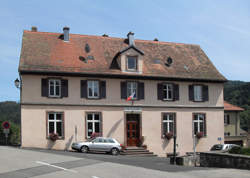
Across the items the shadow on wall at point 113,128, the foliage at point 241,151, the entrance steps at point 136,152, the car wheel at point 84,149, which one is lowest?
the entrance steps at point 136,152

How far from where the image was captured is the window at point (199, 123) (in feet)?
110

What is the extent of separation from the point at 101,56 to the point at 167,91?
638cm

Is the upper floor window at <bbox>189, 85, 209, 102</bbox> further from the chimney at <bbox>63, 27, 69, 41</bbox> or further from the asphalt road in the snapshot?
the asphalt road

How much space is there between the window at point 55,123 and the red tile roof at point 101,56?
3379 mm

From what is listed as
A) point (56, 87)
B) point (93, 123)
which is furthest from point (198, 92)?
point (56, 87)

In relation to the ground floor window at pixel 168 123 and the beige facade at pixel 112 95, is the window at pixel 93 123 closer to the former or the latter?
the beige facade at pixel 112 95

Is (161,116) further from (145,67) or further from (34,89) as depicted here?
(34,89)

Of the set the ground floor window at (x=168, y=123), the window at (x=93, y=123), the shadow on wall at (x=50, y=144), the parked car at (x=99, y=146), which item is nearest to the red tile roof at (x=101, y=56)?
the ground floor window at (x=168, y=123)

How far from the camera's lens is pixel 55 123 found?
29141 mm

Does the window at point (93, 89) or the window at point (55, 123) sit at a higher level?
the window at point (93, 89)

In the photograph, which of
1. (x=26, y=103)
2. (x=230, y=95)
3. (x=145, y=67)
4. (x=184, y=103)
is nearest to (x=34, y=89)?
(x=26, y=103)

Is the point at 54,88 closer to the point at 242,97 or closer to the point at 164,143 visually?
the point at 164,143

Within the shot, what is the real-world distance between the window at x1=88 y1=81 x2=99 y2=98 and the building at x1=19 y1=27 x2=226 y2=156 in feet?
0.26

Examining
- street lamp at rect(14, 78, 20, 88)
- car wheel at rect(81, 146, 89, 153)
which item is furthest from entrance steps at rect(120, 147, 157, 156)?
street lamp at rect(14, 78, 20, 88)
